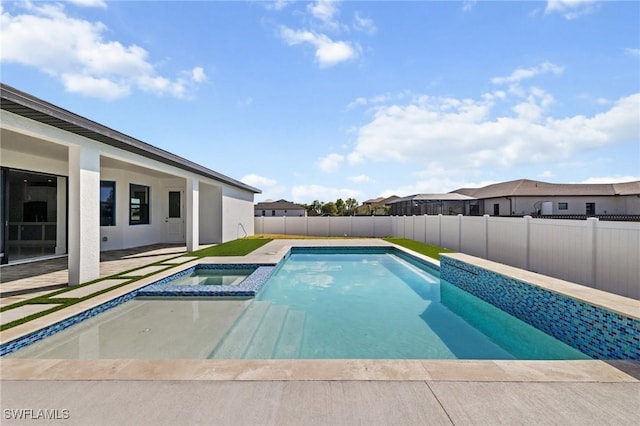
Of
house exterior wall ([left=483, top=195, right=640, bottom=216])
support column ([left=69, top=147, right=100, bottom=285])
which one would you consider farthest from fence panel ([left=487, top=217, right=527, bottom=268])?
house exterior wall ([left=483, top=195, right=640, bottom=216])

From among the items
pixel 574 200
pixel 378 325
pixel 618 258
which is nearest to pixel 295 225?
pixel 378 325

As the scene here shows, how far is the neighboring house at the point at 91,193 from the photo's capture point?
18.8 feet

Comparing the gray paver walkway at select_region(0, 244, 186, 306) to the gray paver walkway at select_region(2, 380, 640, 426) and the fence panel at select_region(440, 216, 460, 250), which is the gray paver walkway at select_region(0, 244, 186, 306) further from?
the fence panel at select_region(440, 216, 460, 250)

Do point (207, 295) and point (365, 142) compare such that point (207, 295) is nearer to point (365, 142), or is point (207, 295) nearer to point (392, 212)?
point (365, 142)

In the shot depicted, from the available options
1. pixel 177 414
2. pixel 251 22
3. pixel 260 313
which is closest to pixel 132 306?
pixel 260 313

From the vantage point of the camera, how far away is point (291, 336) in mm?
4652

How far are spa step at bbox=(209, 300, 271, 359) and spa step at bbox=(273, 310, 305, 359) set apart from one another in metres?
0.43

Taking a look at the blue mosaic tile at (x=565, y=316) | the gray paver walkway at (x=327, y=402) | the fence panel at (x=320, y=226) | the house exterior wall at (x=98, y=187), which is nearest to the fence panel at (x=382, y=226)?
the fence panel at (x=320, y=226)

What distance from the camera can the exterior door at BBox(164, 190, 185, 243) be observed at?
1452 cm

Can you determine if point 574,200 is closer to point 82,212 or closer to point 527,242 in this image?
point 527,242

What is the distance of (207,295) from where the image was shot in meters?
6.41

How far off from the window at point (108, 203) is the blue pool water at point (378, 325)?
280 inches

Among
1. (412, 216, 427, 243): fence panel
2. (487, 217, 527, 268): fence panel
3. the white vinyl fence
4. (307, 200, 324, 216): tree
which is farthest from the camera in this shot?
(307, 200, 324, 216): tree

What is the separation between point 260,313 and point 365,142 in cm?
1496
